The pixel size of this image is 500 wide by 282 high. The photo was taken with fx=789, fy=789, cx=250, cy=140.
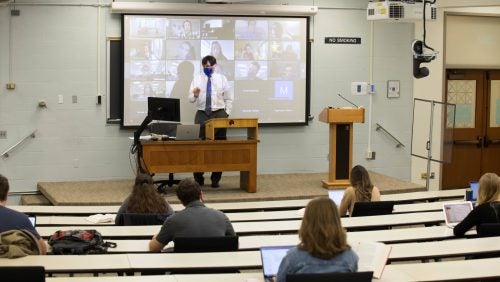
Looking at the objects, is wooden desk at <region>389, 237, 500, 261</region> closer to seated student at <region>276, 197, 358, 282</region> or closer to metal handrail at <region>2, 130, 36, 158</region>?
seated student at <region>276, 197, 358, 282</region>

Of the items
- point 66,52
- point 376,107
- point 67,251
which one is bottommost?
point 67,251

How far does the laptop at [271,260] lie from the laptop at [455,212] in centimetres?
235

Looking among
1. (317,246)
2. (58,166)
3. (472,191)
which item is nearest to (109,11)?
(58,166)

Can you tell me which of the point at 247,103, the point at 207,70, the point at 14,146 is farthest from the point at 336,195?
the point at 14,146

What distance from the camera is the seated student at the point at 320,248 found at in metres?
3.97

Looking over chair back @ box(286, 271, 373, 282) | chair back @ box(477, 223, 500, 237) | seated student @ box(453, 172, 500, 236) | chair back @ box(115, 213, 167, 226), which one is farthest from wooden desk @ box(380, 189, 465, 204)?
chair back @ box(286, 271, 373, 282)

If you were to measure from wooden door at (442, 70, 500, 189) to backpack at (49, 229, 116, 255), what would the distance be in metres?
8.62

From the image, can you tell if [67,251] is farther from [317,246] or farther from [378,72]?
[378,72]

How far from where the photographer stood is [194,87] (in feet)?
35.7

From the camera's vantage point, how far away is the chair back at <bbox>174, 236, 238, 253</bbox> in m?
5.11

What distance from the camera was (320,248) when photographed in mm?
3975

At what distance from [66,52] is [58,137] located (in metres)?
1.20

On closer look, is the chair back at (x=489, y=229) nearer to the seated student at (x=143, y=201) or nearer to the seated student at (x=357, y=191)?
the seated student at (x=357, y=191)

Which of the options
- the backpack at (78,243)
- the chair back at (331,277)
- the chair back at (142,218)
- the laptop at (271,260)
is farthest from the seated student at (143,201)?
the chair back at (331,277)
